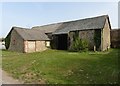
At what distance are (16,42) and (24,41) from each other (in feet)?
10.6

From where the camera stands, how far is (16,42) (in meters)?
36.3

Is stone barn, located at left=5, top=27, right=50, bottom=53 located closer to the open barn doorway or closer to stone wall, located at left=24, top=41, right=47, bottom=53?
stone wall, located at left=24, top=41, right=47, bottom=53

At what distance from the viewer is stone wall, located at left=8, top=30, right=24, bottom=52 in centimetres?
3478

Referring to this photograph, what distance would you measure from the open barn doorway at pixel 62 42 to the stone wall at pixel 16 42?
9.48m

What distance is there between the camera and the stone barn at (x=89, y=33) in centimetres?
3222

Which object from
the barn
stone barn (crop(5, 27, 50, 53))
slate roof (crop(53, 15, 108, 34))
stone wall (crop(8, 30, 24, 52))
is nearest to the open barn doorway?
the barn

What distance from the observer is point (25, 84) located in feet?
33.3

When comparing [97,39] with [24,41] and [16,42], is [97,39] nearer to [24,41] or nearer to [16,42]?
[24,41]

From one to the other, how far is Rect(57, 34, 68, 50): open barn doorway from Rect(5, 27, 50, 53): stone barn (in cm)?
305

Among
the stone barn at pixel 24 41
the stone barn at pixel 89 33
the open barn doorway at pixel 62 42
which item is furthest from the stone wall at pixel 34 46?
the stone barn at pixel 89 33

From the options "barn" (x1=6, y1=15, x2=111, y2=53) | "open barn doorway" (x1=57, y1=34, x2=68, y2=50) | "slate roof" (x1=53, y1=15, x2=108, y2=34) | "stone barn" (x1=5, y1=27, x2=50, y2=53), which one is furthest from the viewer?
"open barn doorway" (x1=57, y1=34, x2=68, y2=50)

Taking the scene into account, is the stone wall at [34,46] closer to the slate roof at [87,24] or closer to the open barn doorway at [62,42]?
the open barn doorway at [62,42]

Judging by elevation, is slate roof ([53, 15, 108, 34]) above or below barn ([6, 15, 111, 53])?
above

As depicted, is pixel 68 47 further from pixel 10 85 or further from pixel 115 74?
pixel 10 85
